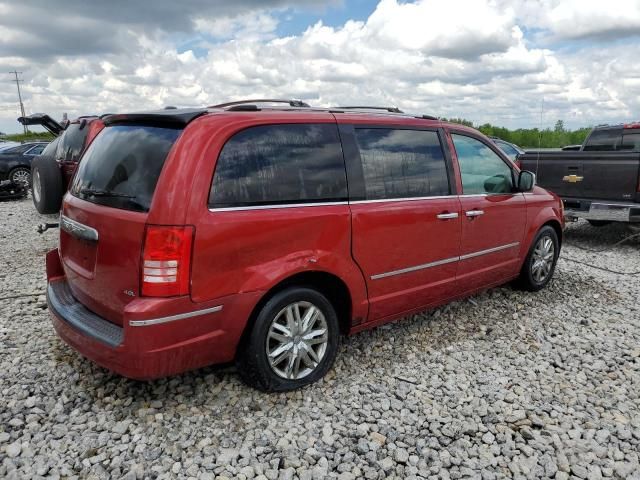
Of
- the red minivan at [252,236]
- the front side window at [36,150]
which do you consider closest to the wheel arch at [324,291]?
the red minivan at [252,236]

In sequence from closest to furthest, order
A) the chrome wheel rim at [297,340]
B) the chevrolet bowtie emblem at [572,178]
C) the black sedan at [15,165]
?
1. the chrome wheel rim at [297,340]
2. the chevrolet bowtie emblem at [572,178]
3. the black sedan at [15,165]

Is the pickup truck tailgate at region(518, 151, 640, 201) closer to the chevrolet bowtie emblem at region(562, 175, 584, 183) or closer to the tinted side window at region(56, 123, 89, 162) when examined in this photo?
the chevrolet bowtie emblem at region(562, 175, 584, 183)

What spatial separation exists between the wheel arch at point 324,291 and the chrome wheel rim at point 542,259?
Answer: 8.72 ft

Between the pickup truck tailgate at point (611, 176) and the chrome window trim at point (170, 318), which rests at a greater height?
the pickup truck tailgate at point (611, 176)

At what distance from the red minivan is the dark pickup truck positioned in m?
4.24

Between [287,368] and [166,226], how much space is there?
48.6 inches

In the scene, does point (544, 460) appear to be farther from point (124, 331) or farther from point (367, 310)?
point (124, 331)

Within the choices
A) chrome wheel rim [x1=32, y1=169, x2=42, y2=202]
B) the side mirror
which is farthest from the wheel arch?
chrome wheel rim [x1=32, y1=169, x2=42, y2=202]

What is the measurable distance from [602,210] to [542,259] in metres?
2.58

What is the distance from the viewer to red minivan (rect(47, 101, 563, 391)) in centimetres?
279

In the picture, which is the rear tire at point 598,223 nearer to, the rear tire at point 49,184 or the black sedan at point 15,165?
the rear tire at point 49,184

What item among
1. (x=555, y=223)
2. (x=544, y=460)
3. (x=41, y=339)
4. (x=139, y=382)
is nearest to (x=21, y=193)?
(x=41, y=339)

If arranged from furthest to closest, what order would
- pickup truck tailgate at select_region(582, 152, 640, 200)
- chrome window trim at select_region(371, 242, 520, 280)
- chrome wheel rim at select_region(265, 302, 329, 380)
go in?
pickup truck tailgate at select_region(582, 152, 640, 200) → chrome window trim at select_region(371, 242, 520, 280) → chrome wheel rim at select_region(265, 302, 329, 380)

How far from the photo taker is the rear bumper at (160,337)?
2.75m
